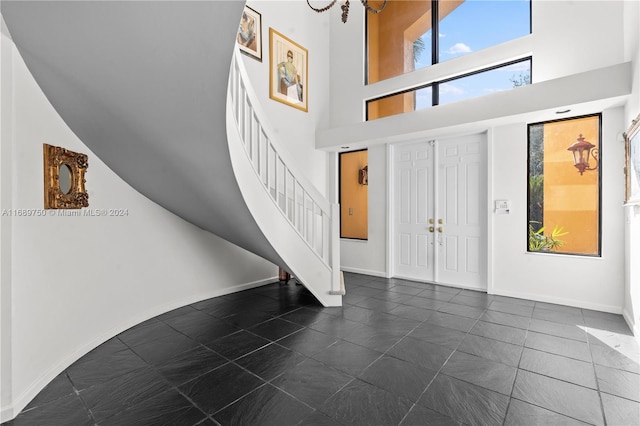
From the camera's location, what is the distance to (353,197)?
620 cm

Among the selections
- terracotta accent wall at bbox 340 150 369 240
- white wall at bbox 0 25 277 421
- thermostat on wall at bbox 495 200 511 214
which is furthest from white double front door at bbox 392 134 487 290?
white wall at bbox 0 25 277 421

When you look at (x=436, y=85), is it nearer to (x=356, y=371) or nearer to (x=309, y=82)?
(x=309, y=82)

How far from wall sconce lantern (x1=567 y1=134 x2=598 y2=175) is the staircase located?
11.4ft

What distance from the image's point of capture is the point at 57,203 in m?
2.34

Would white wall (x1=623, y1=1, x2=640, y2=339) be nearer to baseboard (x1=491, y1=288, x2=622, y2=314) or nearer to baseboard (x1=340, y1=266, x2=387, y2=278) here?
baseboard (x1=491, y1=288, x2=622, y2=314)

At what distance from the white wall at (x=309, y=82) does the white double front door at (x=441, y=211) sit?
1611mm

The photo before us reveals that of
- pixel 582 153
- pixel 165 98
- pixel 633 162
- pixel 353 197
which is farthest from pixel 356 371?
pixel 353 197

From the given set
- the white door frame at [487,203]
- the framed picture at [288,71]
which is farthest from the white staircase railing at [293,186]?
the white door frame at [487,203]

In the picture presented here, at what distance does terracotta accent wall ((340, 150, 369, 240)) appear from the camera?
6055 mm

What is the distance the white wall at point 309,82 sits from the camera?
5.04 meters

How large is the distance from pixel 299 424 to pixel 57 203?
2.38 meters

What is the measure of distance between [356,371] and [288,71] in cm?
495

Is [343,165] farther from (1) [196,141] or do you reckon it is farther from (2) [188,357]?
(2) [188,357]

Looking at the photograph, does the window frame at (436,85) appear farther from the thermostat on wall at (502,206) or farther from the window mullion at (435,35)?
the thermostat on wall at (502,206)
